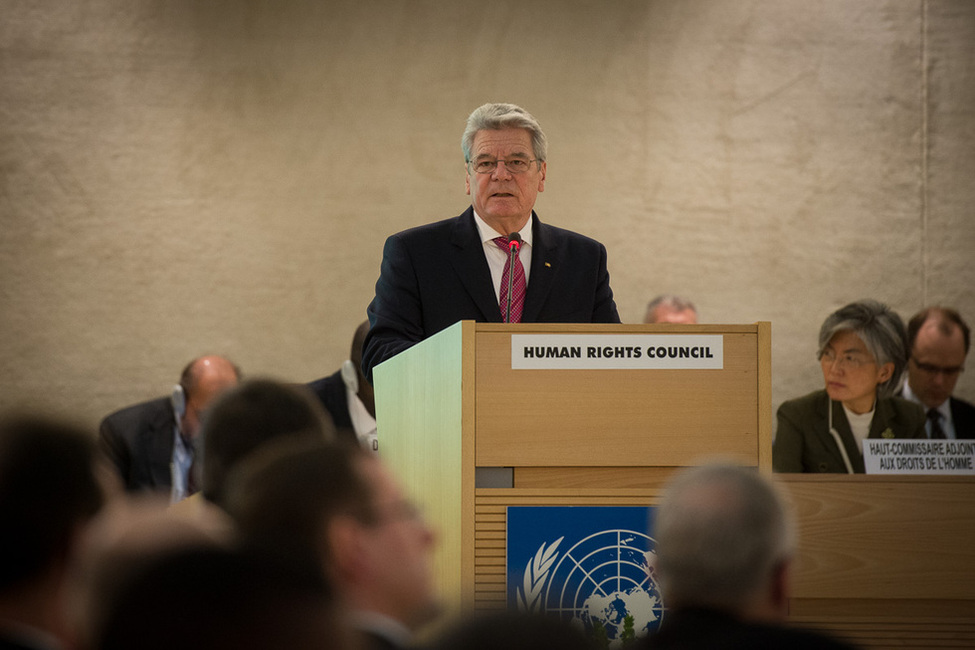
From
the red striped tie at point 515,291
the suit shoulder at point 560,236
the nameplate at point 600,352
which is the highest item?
the suit shoulder at point 560,236

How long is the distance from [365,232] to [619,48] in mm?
1888

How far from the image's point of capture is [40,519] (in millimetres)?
1260

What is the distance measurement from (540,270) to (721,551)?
174 cm

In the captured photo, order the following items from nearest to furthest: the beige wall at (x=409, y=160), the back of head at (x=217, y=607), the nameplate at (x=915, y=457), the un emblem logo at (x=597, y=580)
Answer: the back of head at (x=217, y=607)
the un emblem logo at (x=597, y=580)
the nameplate at (x=915, y=457)
the beige wall at (x=409, y=160)

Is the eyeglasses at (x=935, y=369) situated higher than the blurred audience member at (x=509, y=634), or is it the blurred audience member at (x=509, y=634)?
the eyeglasses at (x=935, y=369)

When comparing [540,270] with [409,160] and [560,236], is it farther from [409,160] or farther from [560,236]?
[409,160]

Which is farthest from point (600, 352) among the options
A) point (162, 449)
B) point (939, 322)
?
point (939, 322)

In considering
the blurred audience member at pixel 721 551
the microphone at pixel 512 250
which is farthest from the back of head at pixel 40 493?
the microphone at pixel 512 250

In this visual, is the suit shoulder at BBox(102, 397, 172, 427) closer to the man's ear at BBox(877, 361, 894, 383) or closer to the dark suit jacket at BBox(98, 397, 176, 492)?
the dark suit jacket at BBox(98, 397, 176, 492)

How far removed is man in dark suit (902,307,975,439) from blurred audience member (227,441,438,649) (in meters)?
4.77

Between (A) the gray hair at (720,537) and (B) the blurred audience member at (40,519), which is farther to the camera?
(A) the gray hair at (720,537)

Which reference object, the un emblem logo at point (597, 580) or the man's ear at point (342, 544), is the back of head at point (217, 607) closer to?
the man's ear at point (342, 544)

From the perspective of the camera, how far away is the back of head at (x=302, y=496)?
1353 mm

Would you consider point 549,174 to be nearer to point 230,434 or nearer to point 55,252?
point 55,252
